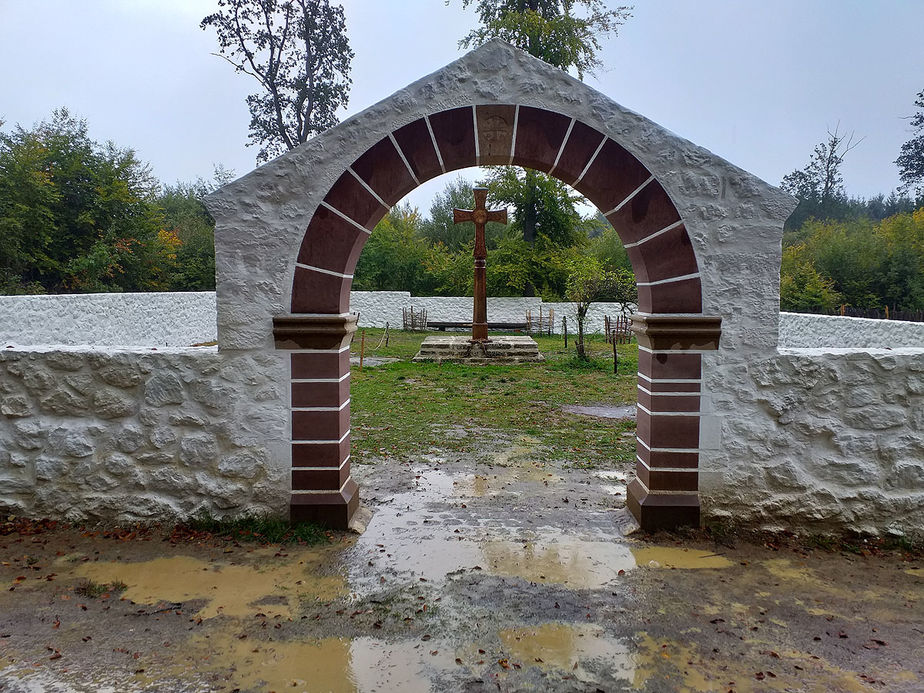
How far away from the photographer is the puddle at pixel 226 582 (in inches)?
125

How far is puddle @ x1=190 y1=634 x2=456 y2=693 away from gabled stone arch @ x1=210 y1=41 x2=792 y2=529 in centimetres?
131

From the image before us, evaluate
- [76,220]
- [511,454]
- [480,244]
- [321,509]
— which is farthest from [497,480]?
[76,220]

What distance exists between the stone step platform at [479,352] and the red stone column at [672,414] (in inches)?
365

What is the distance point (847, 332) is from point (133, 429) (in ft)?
30.8

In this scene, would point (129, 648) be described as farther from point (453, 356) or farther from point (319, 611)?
point (453, 356)

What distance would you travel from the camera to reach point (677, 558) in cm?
374

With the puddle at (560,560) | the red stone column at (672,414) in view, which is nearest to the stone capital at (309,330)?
the puddle at (560,560)

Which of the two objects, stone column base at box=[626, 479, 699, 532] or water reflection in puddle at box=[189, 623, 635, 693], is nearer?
water reflection in puddle at box=[189, 623, 635, 693]

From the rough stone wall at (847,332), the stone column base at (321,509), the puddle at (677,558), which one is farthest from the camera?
the rough stone wall at (847,332)

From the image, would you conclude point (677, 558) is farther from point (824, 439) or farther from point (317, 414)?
point (317, 414)

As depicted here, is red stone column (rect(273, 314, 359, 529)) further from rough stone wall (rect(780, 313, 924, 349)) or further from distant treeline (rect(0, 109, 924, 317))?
distant treeline (rect(0, 109, 924, 317))

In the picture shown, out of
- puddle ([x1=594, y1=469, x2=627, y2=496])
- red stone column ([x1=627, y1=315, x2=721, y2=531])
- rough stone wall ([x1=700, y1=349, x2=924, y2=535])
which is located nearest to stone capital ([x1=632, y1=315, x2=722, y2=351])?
red stone column ([x1=627, y1=315, x2=721, y2=531])

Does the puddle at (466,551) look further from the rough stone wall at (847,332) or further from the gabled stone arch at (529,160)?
the rough stone wall at (847,332)

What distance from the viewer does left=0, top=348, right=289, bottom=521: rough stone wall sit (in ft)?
13.0
